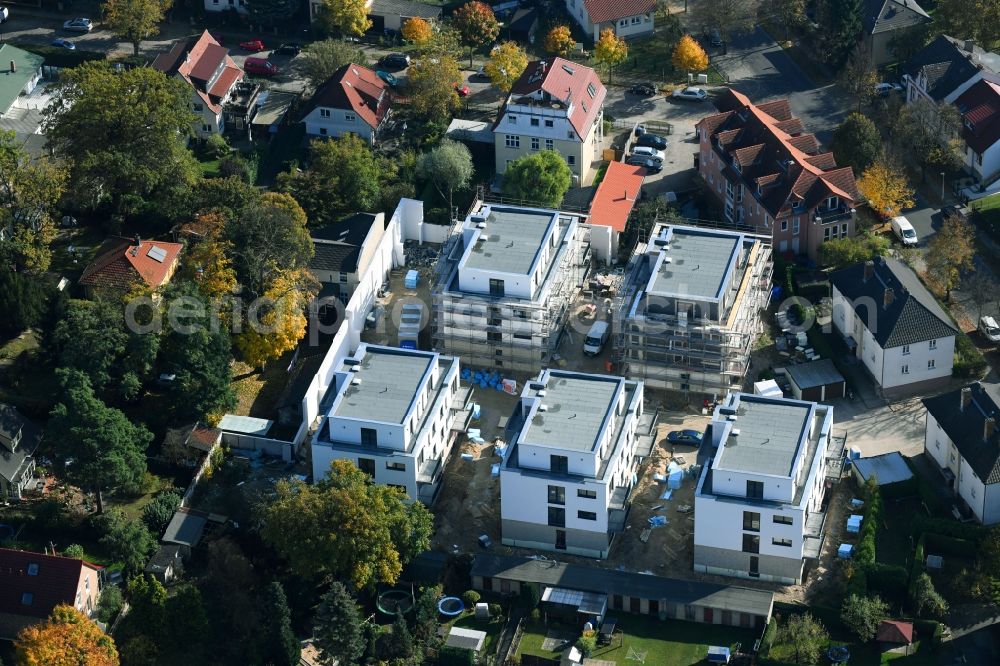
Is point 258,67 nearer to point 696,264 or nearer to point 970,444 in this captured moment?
point 696,264

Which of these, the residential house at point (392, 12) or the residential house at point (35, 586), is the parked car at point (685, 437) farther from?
the residential house at point (392, 12)

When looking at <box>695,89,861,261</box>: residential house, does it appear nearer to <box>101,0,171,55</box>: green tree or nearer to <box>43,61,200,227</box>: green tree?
<box>43,61,200,227</box>: green tree

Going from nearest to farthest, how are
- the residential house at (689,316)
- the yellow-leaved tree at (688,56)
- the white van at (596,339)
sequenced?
the residential house at (689,316) → the white van at (596,339) → the yellow-leaved tree at (688,56)

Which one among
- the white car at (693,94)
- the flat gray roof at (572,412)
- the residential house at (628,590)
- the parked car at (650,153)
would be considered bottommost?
the residential house at (628,590)

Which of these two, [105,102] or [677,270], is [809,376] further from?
[105,102]

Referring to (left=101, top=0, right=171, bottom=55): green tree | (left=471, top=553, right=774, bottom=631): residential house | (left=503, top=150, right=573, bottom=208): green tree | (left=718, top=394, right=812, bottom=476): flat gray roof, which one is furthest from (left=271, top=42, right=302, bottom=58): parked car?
(left=471, top=553, right=774, bottom=631): residential house

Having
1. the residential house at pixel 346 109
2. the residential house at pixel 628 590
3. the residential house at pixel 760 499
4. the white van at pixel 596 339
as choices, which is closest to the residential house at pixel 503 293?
the white van at pixel 596 339

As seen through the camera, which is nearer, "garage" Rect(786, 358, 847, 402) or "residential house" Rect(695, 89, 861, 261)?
"garage" Rect(786, 358, 847, 402)
